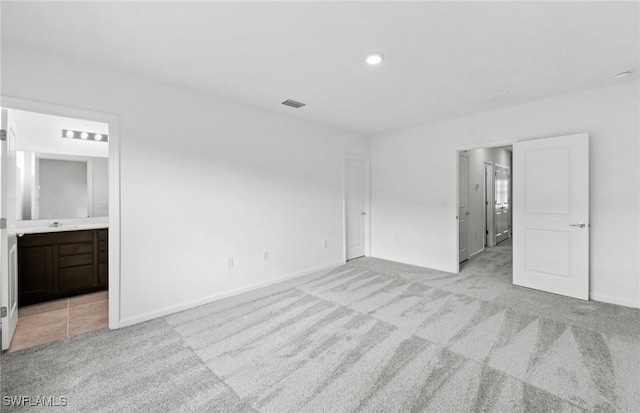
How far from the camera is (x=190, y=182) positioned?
3.06 meters

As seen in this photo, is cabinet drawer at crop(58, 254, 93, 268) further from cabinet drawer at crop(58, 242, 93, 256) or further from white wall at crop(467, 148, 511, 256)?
white wall at crop(467, 148, 511, 256)

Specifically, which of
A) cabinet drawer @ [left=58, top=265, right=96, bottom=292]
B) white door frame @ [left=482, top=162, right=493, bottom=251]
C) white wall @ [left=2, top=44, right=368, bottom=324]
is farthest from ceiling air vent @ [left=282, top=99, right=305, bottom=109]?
white door frame @ [left=482, top=162, right=493, bottom=251]

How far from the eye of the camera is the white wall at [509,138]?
298 centimetres

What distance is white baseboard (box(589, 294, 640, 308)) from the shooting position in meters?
2.95

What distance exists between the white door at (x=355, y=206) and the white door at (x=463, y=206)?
1.76 metres

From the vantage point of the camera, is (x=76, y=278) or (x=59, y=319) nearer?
(x=59, y=319)

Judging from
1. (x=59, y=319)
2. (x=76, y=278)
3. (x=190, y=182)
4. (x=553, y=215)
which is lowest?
(x=59, y=319)

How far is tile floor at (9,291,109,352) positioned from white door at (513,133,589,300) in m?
5.09

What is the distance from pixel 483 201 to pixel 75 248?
7225 mm

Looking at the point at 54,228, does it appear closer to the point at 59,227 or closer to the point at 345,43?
the point at 59,227

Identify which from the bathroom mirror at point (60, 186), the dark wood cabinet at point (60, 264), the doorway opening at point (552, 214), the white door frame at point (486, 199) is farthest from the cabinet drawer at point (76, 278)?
the white door frame at point (486, 199)

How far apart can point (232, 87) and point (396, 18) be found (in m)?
1.91

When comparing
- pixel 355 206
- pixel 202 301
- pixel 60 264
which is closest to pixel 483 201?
pixel 355 206

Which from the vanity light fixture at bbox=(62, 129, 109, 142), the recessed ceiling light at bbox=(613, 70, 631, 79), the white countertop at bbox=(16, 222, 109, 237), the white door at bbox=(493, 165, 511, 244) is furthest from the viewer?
the white door at bbox=(493, 165, 511, 244)
